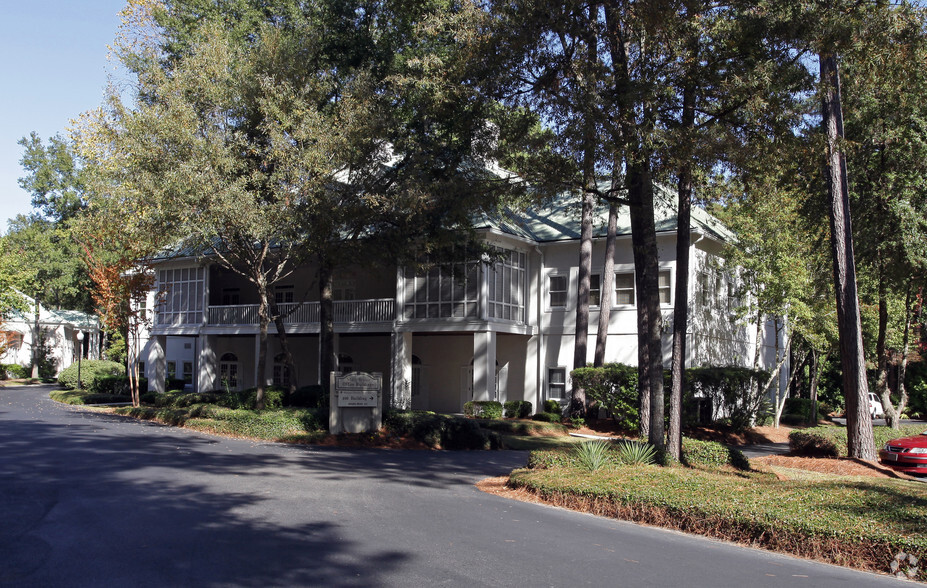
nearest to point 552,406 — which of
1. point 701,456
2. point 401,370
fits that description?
point 401,370

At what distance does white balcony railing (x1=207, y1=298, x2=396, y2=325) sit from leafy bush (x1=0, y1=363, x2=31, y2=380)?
2463 cm

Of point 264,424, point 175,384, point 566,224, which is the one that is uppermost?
point 566,224

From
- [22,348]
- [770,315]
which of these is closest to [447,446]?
[770,315]

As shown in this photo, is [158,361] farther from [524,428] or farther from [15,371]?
[524,428]

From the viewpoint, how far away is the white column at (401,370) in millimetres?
27125

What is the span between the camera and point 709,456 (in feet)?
44.4

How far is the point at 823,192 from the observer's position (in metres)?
19.4

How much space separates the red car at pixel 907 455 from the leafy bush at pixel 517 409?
1230cm

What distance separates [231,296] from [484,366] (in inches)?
692

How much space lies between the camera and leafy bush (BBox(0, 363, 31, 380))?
163ft

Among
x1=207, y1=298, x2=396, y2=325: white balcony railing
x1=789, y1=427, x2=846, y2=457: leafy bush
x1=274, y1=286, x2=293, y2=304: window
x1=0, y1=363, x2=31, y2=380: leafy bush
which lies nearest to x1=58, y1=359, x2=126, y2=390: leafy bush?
x1=207, y1=298, x2=396, y2=325: white balcony railing

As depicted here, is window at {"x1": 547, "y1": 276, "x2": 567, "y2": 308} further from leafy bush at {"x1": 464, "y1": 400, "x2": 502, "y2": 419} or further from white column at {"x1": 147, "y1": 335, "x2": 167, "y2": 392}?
white column at {"x1": 147, "y1": 335, "x2": 167, "y2": 392}

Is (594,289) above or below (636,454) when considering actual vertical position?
above

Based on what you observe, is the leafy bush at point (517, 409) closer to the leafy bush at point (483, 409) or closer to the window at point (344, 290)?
the leafy bush at point (483, 409)
